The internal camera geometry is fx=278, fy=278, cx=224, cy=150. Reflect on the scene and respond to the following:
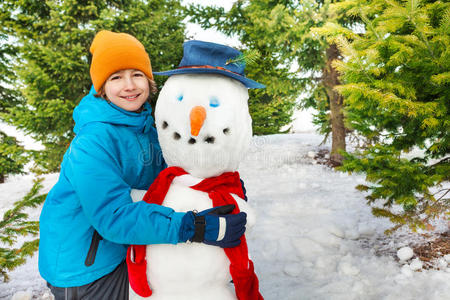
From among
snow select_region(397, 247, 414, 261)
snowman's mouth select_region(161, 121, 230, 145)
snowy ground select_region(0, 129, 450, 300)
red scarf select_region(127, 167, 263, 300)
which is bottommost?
→ snowy ground select_region(0, 129, 450, 300)

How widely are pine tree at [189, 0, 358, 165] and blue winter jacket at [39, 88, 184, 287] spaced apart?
205 inches

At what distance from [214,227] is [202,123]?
20.6 inches

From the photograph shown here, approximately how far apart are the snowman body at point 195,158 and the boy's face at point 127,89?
0.20 meters

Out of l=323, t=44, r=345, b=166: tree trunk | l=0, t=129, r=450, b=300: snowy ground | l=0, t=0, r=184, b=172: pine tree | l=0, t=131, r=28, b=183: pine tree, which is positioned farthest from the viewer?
l=323, t=44, r=345, b=166: tree trunk

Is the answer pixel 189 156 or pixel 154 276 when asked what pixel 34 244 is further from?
pixel 189 156

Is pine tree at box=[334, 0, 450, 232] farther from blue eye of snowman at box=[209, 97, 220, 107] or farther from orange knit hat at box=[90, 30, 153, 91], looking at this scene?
orange knit hat at box=[90, 30, 153, 91]

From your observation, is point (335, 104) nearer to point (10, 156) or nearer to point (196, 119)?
point (196, 119)

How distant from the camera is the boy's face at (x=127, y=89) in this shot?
5.51 ft

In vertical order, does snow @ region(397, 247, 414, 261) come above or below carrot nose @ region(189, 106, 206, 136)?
below

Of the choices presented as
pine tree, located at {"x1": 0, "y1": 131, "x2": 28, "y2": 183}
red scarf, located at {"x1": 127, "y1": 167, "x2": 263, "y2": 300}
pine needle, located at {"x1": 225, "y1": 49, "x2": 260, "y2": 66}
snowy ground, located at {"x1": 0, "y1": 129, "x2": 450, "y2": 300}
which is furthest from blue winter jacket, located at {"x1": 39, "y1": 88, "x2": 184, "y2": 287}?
pine tree, located at {"x1": 0, "y1": 131, "x2": 28, "y2": 183}

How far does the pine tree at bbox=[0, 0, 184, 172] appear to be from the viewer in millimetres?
5977

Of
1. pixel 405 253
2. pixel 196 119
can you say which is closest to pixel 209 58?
pixel 196 119

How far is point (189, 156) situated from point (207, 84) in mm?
410

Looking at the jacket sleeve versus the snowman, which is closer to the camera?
the jacket sleeve
